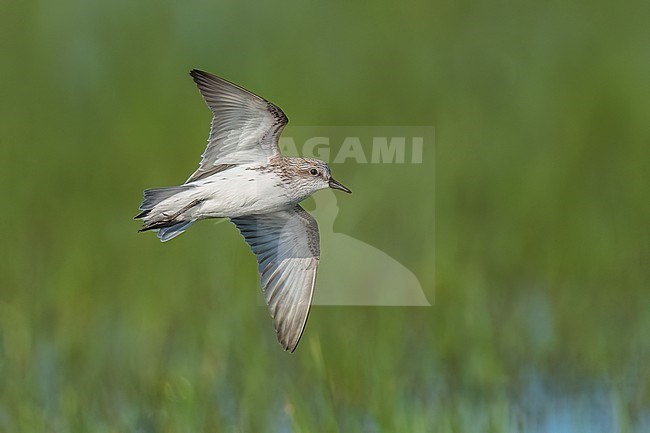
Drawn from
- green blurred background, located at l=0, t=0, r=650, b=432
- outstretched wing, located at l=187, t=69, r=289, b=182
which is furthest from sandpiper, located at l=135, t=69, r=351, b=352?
green blurred background, located at l=0, t=0, r=650, b=432

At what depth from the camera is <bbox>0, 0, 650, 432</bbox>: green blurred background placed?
22.2 ft

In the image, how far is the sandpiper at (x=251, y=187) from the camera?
5.68 meters

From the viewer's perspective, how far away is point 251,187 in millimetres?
5848

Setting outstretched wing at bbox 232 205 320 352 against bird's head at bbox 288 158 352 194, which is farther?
outstretched wing at bbox 232 205 320 352

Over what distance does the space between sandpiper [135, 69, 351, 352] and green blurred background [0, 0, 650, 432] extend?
1.21 ft

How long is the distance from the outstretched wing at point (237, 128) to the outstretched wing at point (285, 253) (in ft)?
1.82

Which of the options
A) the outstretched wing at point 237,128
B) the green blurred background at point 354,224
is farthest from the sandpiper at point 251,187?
the green blurred background at point 354,224

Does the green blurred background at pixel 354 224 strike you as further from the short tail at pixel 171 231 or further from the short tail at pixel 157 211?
the short tail at pixel 157 211

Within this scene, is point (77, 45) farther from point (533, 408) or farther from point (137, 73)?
point (533, 408)

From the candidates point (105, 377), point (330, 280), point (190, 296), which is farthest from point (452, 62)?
point (105, 377)

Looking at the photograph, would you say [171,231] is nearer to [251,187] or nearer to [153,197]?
[153,197]

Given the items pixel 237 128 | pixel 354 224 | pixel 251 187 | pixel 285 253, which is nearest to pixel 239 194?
pixel 251 187

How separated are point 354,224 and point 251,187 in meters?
2.37

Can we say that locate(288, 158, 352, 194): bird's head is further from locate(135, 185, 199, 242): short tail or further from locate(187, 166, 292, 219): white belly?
locate(135, 185, 199, 242): short tail
